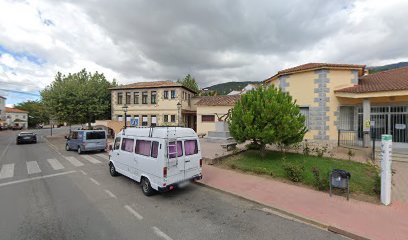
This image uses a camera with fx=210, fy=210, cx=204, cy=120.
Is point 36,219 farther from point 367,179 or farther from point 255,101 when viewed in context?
point 367,179

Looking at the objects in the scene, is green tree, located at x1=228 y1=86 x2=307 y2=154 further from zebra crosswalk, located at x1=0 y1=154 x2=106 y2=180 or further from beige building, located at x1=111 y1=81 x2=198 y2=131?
beige building, located at x1=111 y1=81 x2=198 y2=131

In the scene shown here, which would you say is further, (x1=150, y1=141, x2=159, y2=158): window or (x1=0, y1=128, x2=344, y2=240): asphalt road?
(x1=150, y1=141, x2=159, y2=158): window

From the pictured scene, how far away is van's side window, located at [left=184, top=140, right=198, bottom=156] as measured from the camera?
7406mm

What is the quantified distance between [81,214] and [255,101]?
8332 mm

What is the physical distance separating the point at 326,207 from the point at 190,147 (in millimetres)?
4544

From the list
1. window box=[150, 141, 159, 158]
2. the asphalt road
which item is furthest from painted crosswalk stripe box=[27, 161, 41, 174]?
window box=[150, 141, 159, 158]

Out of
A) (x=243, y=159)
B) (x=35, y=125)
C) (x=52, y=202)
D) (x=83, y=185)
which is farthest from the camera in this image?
(x=35, y=125)

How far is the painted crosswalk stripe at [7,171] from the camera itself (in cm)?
941

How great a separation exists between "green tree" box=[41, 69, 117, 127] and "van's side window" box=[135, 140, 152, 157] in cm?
2405

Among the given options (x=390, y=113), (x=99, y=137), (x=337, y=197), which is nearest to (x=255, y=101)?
(x=337, y=197)

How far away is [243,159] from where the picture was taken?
11.5 metres

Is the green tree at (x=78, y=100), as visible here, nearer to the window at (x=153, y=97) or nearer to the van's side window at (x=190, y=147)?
the window at (x=153, y=97)

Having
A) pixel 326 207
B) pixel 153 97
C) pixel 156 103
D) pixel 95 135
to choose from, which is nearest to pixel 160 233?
pixel 326 207

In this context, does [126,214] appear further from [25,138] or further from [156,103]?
[25,138]
